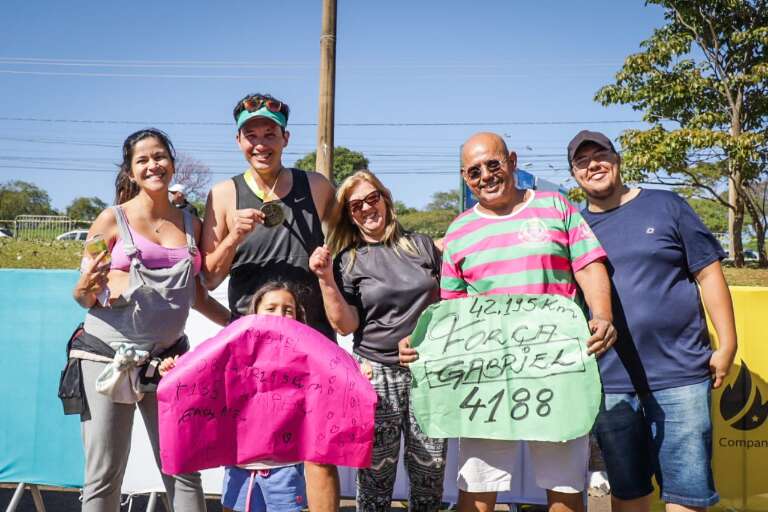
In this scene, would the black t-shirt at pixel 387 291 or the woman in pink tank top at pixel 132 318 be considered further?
the black t-shirt at pixel 387 291

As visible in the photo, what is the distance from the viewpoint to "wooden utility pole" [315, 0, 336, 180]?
22.5ft

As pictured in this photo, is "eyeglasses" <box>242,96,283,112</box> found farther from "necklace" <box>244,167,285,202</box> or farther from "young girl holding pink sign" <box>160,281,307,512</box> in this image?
"young girl holding pink sign" <box>160,281,307,512</box>

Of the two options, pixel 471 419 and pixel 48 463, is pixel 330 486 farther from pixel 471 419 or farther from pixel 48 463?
pixel 48 463

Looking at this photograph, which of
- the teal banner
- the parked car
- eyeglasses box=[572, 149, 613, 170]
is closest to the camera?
eyeglasses box=[572, 149, 613, 170]

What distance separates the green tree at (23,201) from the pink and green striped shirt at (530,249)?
80266 mm

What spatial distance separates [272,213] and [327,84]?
4407mm

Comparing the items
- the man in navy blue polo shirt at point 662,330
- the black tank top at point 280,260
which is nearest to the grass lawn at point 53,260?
the man in navy blue polo shirt at point 662,330

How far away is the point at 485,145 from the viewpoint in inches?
98.5

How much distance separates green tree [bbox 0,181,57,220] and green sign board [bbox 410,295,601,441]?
263ft

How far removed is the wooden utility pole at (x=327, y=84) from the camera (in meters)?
6.84

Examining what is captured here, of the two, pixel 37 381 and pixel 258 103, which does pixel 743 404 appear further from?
pixel 37 381

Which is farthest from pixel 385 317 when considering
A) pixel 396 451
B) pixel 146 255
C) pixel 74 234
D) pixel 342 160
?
pixel 342 160

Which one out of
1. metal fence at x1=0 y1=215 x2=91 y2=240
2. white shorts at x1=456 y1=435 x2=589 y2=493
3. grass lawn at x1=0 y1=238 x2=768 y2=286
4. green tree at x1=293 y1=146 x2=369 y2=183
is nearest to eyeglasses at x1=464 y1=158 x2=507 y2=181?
white shorts at x1=456 y1=435 x2=589 y2=493

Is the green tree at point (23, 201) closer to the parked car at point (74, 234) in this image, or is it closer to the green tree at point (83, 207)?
the green tree at point (83, 207)
